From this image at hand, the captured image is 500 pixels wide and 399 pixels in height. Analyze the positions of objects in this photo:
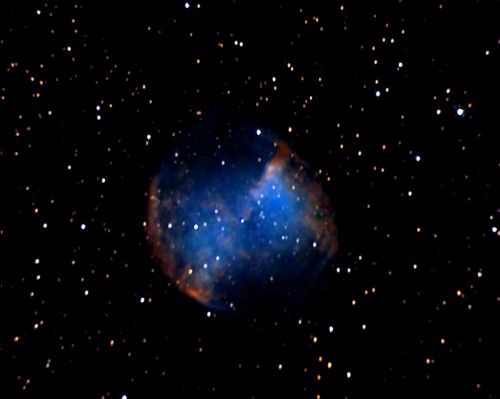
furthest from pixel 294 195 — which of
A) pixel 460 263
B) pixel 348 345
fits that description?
pixel 348 345

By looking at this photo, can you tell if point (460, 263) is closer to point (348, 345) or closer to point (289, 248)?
point (289, 248)

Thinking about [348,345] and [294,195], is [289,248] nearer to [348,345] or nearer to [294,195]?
[294,195]

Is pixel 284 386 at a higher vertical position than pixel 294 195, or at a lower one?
lower

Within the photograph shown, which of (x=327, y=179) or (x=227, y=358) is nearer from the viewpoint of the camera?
(x=327, y=179)

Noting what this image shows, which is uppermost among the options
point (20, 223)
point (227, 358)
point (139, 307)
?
point (20, 223)

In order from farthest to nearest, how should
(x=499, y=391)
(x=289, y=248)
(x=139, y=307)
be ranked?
(x=139, y=307) < (x=289, y=248) < (x=499, y=391)

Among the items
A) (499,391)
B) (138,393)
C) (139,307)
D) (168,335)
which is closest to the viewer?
(499,391)
